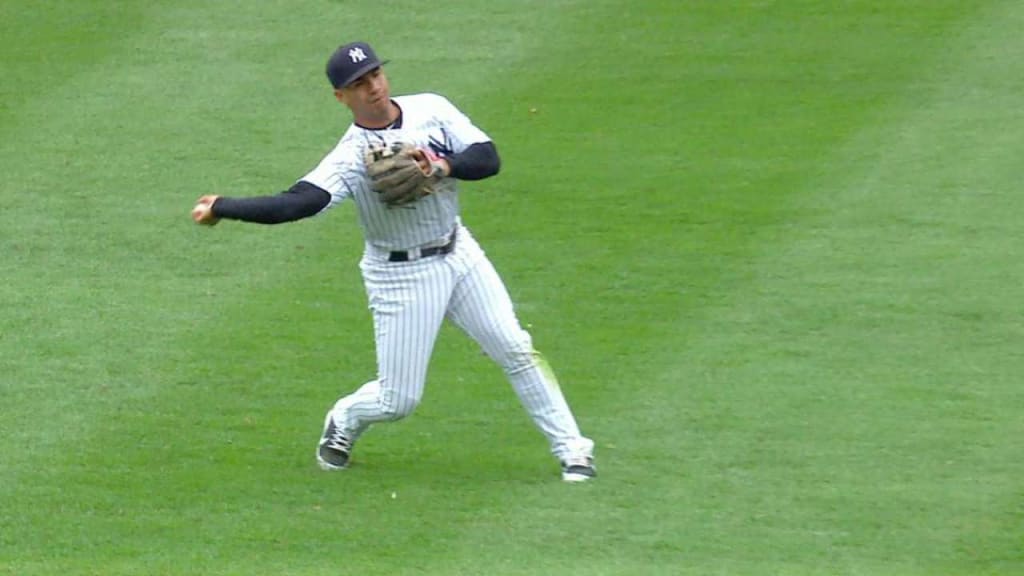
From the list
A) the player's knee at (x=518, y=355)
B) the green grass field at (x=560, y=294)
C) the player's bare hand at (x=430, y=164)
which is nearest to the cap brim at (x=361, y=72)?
the player's bare hand at (x=430, y=164)

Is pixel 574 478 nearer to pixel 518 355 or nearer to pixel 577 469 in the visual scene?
pixel 577 469

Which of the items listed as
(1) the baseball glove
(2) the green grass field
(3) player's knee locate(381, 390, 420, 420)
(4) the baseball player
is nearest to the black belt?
(4) the baseball player

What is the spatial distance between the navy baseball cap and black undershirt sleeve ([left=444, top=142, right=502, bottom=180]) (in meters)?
0.45

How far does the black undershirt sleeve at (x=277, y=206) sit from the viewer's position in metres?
6.54

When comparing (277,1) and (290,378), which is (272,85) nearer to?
(277,1)

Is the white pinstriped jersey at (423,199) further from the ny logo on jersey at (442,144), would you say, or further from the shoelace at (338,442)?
the shoelace at (338,442)

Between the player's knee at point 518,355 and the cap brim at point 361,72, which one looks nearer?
the cap brim at point 361,72

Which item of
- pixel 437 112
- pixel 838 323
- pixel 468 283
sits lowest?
pixel 838 323

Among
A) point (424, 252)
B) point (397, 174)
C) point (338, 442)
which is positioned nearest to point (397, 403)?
point (338, 442)

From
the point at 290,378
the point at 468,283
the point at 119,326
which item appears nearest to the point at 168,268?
the point at 119,326

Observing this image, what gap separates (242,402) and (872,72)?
534cm

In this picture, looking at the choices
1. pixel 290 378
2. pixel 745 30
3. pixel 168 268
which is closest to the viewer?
pixel 290 378

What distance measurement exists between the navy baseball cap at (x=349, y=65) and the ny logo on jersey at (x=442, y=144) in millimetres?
373

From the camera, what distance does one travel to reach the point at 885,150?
10.7m
